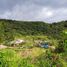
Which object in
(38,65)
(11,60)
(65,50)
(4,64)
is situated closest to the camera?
(4,64)

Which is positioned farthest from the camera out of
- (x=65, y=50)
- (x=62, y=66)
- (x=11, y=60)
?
(x=65, y=50)

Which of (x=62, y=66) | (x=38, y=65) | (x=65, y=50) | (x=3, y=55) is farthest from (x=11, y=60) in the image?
(x=65, y=50)

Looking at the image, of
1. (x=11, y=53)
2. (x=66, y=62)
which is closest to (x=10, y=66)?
(x=11, y=53)

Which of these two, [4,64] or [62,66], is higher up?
[4,64]

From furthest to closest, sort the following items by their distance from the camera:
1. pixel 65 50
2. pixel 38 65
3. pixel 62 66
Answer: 1. pixel 65 50
2. pixel 62 66
3. pixel 38 65

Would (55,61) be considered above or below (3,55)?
below

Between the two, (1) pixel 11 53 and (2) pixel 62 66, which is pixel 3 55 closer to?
(1) pixel 11 53

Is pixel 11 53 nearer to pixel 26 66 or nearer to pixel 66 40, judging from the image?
pixel 26 66

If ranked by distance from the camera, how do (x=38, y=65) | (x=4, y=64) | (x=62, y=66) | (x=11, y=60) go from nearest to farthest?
(x=4, y=64) < (x=11, y=60) < (x=38, y=65) < (x=62, y=66)

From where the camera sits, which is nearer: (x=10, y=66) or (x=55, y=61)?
(x=10, y=66)
